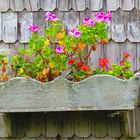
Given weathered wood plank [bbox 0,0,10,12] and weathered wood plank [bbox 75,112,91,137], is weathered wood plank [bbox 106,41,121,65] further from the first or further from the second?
weathered wood plank [bbox 0,0,10,12]

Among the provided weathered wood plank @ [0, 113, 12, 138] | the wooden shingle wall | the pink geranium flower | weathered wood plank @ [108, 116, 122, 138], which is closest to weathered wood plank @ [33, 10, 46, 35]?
the wooden shingle wall

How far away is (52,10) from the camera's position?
3.92 m

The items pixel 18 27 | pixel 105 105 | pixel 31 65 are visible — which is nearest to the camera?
pixel 105 105

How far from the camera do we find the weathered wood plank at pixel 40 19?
3939mm

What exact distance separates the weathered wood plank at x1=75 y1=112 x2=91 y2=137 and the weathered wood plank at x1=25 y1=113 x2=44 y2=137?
8.9 inches

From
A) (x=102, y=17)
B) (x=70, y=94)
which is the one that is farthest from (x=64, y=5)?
(x=70, y=94)

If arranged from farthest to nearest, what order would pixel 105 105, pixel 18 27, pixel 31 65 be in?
pixel 18 27 → pixel 31 65 → pixel 105 105

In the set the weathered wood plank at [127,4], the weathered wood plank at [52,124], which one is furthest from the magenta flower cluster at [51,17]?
the weathered wood plank at [52,124]

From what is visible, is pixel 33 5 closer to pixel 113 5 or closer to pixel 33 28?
pixel 33 28

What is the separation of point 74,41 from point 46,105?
1.41ft

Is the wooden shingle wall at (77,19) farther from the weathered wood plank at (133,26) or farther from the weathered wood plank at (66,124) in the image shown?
the weathered wood plank at (66,124)

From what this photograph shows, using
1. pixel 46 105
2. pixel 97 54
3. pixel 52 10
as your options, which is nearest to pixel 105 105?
pixel 46 105

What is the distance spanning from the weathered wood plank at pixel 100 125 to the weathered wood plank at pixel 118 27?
0.50 metres

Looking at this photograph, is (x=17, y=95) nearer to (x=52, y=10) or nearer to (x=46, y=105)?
(x=46, y=105)
